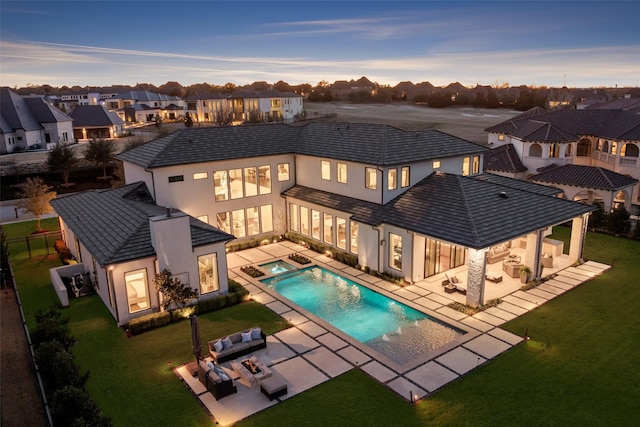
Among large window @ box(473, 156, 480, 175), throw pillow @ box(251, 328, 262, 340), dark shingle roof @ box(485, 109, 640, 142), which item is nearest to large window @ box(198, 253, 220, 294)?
throw pillow @ box(251, 328, 262, 340)

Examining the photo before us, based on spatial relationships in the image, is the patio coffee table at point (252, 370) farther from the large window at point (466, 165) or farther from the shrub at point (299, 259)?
the large window at point (466, 165)

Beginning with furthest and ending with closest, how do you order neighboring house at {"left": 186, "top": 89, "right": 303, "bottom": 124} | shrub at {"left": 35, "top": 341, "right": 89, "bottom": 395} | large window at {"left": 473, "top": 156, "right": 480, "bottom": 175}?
neighboring house at {"left": 186, "top": 89, "right": 303, "bottom": 124}, large window at {"left": 473, "top": 156, "right": 480, "bottom": 175}, shrub at {"left": 35, "top": 341, "right": 89, "bottom": 395}

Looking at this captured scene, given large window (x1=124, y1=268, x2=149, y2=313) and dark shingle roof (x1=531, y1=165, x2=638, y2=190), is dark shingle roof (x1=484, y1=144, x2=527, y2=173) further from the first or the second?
large window (x1=124, y1=268, x2=149, y2=313)

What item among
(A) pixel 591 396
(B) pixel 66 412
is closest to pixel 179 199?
(B) pixel 66 412

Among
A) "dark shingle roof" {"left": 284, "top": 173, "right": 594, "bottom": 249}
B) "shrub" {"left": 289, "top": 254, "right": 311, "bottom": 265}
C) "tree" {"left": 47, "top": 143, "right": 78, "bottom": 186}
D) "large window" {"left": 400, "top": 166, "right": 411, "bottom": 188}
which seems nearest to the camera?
"dark shingle roof" {"left": 284, "top": 173, "right": 594, "bottom": 249}

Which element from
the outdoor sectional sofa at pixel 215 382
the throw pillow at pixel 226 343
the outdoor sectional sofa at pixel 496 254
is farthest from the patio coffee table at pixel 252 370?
the outdoor sectional sofa at pixel 496 254

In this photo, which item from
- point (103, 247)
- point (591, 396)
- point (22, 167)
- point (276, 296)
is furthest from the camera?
point (22, 167)

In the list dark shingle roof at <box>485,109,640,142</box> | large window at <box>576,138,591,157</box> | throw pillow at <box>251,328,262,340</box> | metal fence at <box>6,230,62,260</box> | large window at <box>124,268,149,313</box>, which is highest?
dark shingle roof at <box>485,109,640,142</box>

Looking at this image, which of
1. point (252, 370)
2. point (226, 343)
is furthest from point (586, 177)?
point (252, 370)

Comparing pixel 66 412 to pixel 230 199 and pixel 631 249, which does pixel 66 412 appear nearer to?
pixel 230 199
